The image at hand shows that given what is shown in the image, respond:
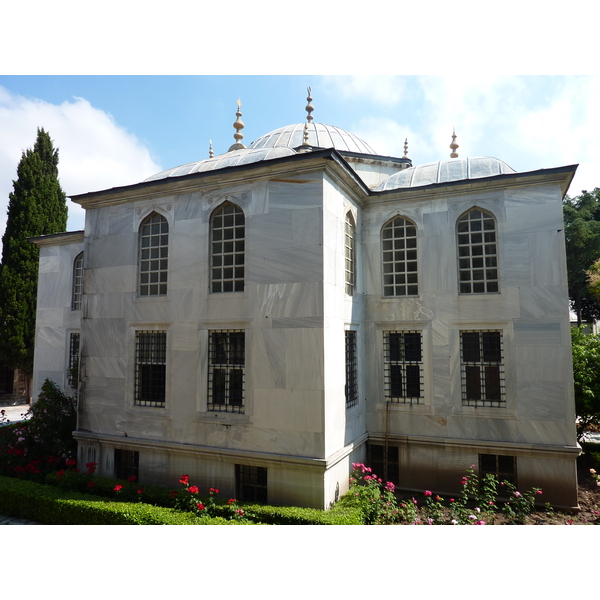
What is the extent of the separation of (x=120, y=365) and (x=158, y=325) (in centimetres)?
176

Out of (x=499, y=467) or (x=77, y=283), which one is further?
(x=77, y=283)

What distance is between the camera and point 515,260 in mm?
11445


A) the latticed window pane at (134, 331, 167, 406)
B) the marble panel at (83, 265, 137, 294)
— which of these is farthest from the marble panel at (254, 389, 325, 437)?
the marble panel at (83, 265, 137, 294)

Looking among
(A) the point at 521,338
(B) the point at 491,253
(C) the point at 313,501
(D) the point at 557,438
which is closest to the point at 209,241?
(C) the point at 313,501

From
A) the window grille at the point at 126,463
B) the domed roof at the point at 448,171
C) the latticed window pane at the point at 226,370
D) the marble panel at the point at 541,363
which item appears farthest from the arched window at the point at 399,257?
the window grille at the point at 126,463

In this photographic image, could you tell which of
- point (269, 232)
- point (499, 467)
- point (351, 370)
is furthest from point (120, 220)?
point (499, 467)

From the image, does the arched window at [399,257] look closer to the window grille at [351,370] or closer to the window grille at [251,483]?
the window grille at [351,370]

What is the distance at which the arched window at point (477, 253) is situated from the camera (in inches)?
465

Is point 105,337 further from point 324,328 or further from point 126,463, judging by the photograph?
point 324,328

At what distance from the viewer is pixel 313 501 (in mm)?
9625

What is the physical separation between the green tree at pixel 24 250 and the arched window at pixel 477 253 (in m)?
25.0

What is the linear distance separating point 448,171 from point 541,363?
6.35m

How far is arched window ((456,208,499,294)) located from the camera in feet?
38.7

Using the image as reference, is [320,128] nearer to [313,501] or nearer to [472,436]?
[472,436]
